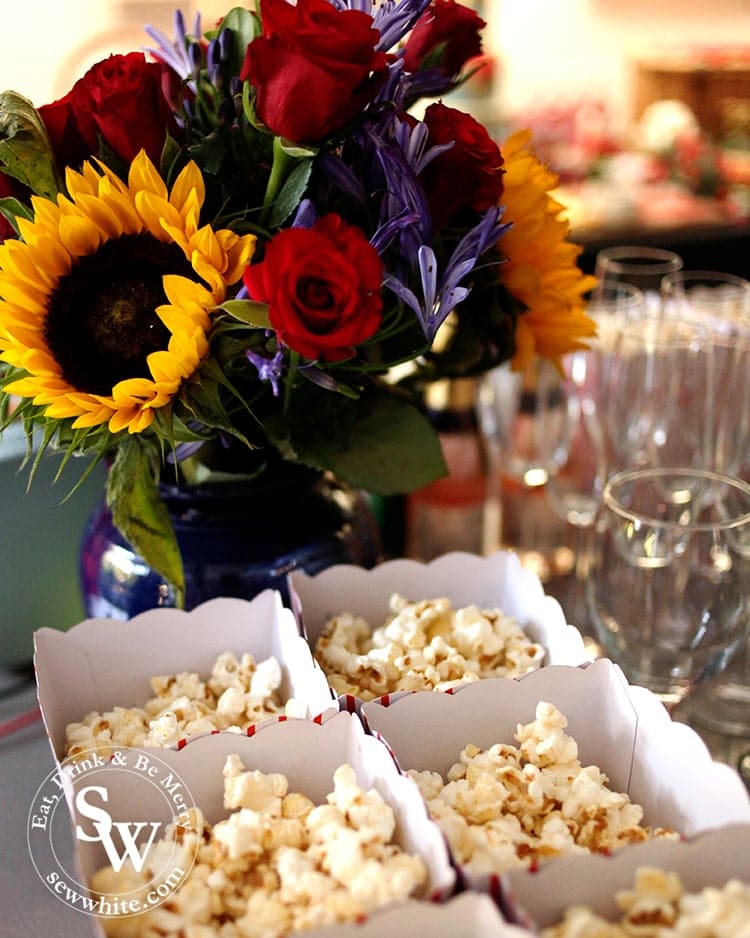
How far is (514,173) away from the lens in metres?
0.66

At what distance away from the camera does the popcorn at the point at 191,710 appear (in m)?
0.58

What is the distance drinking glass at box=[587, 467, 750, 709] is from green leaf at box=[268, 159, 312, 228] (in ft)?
0.94

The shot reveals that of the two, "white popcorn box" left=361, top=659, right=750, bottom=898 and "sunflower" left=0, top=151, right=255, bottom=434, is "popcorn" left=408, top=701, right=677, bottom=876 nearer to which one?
"white popcorn box" left=361, top=659, right=750, bottom=898

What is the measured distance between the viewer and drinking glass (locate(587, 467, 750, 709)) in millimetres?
642

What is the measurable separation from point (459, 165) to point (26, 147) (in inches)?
10.0

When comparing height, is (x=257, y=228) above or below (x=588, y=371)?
above

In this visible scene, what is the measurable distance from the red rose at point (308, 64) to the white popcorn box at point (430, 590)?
308mm

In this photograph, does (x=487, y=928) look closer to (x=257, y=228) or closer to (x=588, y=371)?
(x=257, y=228)

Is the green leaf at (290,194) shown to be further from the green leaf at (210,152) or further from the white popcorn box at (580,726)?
the white popcorn box at (580,726)

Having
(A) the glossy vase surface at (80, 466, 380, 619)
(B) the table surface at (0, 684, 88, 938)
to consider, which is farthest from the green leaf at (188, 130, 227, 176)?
(B) the table surface at (0, 684, 88, 938)

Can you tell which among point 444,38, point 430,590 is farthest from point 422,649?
point 444,38

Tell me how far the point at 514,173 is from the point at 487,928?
468 millimetres

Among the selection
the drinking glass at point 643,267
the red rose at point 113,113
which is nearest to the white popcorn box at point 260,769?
the red rose at point 113,113

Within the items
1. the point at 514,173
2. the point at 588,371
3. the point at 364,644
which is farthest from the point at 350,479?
the point at 588,371
